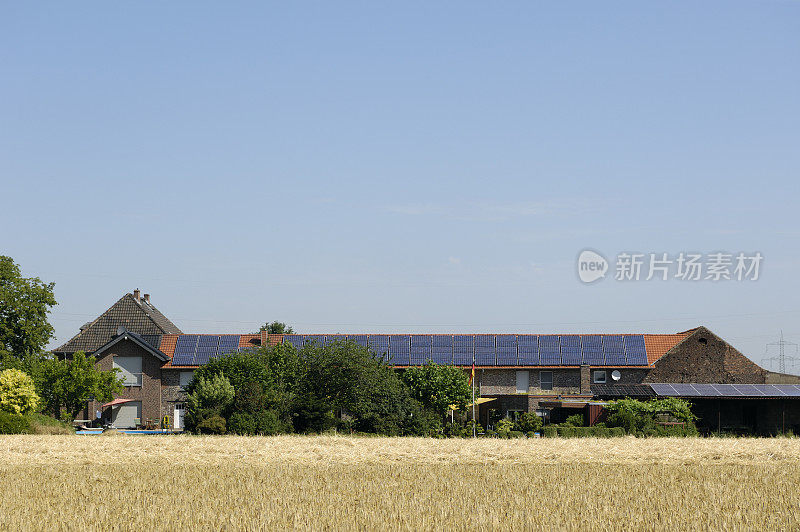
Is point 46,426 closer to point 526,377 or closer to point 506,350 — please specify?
point 506,350

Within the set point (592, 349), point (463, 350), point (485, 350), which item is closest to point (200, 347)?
point (463, 350)

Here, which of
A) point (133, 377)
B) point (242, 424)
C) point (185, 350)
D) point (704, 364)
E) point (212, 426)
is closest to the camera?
point (242, 424)

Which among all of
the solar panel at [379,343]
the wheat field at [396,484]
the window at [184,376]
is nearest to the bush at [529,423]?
the wheat field at [396,484]

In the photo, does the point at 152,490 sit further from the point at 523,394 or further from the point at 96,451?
the point at 523,394

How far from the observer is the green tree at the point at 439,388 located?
53.1 metres

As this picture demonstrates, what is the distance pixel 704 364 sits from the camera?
62.4 metres

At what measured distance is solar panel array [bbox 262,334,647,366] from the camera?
211ft

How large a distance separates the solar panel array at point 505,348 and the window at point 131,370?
11.1m

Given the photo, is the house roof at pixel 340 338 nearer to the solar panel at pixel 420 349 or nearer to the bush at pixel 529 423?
the solar panel at pixel 420 349

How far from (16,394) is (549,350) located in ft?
117

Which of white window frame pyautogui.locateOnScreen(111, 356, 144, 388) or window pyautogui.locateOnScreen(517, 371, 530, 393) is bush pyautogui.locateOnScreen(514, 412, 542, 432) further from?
white window frame pyautogui.locateOnScreen(111, 356, 144, 388)

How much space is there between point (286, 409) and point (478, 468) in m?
18.5

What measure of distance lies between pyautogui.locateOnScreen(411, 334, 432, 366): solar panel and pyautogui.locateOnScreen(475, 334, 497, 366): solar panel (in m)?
3.48

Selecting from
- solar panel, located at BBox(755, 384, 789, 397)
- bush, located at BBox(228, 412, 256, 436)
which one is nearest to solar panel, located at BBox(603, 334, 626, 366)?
solar panel, located at BBox(755, 384, 789, 397)
